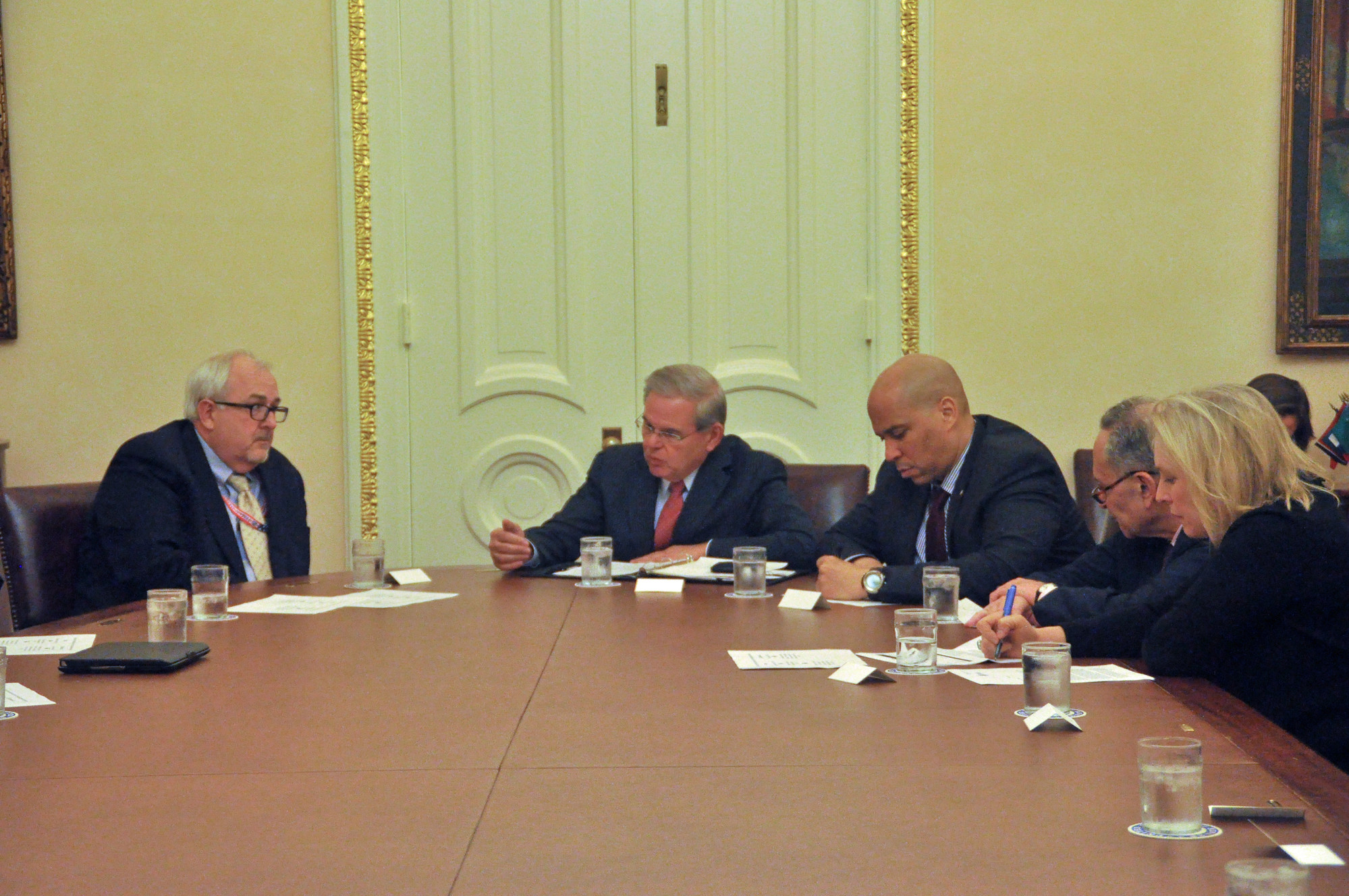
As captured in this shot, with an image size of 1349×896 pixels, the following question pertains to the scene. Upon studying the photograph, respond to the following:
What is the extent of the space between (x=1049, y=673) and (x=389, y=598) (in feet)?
6.12

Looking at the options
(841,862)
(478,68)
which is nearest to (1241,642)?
(841,862)

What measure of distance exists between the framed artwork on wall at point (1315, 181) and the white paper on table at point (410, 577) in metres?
3.39

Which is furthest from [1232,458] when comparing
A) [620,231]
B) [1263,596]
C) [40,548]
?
[620,231]

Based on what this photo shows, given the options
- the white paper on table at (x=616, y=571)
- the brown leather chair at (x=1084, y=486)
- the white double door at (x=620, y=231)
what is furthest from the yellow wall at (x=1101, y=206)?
the white paper on table at (x=616, y=571)

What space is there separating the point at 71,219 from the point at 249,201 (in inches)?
27.1

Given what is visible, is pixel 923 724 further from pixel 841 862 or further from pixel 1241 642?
pixel 1241 642

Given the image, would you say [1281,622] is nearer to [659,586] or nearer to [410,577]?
[659,586]

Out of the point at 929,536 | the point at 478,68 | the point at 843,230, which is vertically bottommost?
the point at 929,536

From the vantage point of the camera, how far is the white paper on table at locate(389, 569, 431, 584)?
3.66 meters

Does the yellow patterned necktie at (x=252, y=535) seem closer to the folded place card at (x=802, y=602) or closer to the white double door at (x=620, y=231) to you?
the white double door at (x=620, y=231)

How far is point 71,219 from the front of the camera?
530 centimetres

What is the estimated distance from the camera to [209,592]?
304cm

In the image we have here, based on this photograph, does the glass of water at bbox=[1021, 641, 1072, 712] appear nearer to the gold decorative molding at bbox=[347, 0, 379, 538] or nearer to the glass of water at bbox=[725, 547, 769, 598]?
the glass of water at bbox=[725, 547, 769, 598]

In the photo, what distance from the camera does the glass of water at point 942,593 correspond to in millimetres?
2885
